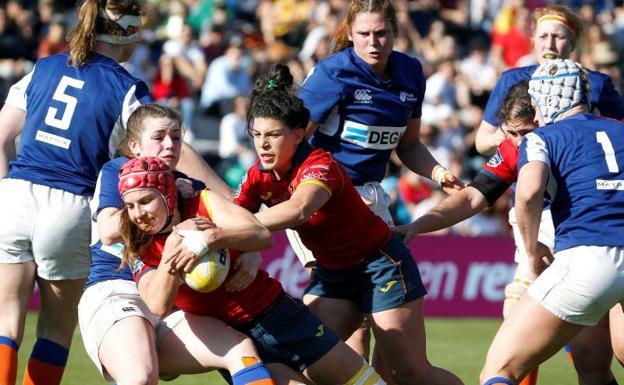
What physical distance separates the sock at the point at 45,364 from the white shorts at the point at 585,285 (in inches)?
100

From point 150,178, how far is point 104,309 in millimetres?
764

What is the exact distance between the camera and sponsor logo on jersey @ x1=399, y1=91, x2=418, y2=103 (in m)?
6.19

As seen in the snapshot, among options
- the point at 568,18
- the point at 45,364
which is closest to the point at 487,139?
the point at 568,18

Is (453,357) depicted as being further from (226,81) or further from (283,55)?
(283,55)

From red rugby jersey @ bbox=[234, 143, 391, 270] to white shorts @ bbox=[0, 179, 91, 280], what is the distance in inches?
35.3

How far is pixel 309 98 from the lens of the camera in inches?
239

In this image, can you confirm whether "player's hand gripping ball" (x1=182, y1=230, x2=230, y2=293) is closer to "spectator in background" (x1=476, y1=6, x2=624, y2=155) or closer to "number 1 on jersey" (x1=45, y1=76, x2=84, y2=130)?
"number 1 on jersey" (x1=45, y1=76, x2=84, y2=130)

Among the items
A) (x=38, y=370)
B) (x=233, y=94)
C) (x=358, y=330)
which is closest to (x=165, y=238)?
(x=38, y=370)

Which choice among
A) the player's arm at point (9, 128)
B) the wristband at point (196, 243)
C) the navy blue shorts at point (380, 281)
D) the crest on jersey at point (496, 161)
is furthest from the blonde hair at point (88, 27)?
the crest on jersey at point (496, 161)

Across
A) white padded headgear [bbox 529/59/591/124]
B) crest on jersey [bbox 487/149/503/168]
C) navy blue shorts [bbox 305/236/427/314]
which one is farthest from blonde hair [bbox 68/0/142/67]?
white padded headgear [bbox 529/59/591/124]

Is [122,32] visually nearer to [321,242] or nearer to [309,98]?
[309,98]

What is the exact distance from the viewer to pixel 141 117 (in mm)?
5285

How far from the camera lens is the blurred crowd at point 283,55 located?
534 inches

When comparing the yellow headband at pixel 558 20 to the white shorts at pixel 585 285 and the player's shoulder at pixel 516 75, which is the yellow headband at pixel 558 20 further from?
the white shorts at pixel 585 285
